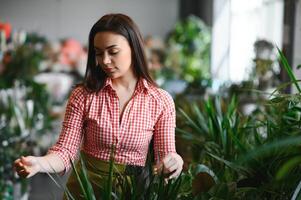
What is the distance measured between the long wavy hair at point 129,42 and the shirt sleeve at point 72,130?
0.06 m

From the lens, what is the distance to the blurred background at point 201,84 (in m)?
1.67

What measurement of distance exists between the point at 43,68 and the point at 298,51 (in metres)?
7.66

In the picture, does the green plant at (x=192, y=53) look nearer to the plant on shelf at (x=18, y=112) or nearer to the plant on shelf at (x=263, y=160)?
the plant on shelf at (x=18, y=112)

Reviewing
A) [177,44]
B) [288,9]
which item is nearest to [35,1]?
[177,44]

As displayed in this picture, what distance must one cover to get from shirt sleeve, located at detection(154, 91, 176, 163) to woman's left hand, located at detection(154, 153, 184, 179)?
0.11m

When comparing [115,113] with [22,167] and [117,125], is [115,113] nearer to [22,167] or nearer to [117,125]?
[117,125]

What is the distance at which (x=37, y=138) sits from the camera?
513 centimetres

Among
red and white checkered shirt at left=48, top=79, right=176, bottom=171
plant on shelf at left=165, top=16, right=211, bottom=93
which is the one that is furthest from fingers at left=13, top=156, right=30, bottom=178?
plant on shelf at left=165, top=16, right=211, bottom=93

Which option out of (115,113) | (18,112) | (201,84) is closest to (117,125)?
(115,113)

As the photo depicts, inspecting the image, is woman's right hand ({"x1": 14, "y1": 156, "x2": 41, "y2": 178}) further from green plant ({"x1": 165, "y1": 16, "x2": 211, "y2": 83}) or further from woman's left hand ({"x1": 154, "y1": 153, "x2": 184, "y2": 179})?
green plant ({"x1": 165, "y1": 16, "x2": 211, "y2": 83})

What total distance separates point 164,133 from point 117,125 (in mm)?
136

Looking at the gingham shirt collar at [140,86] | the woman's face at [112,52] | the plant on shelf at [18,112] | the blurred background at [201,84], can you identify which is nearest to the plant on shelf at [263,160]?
the blurred background at [201,84]

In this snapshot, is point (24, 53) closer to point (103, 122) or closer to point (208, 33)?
point (103, 122)

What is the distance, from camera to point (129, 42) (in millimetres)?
1605
